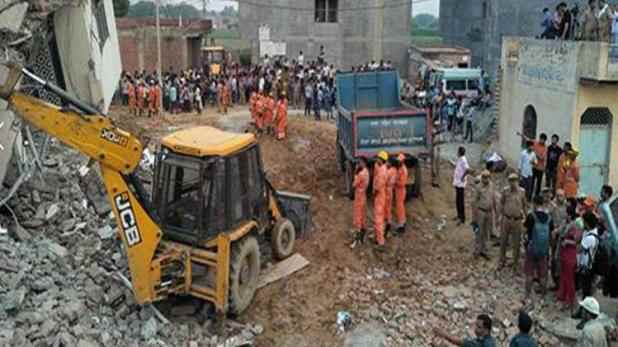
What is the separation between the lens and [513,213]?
1059 cm

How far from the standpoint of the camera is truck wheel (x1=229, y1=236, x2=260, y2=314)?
8914 mm

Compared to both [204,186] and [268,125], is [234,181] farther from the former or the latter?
[268,125]

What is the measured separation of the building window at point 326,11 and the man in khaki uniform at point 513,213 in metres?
24.5

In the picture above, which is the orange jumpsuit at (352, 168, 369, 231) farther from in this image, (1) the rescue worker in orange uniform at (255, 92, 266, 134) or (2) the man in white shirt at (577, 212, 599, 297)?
(1) the rescue worker in orange uniform at (255, 92, 266, 134)

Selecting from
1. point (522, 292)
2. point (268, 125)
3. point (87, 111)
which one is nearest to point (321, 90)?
point (268, 125)

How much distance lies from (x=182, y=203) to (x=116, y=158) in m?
1.23

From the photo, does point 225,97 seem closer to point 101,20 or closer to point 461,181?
point 101,20

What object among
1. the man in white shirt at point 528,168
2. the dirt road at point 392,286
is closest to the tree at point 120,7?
the dirt road at point 392,286

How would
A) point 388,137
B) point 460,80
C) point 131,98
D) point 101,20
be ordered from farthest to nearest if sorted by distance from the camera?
point 460,80 < point 131,98 < point 101,20 < point 388,137

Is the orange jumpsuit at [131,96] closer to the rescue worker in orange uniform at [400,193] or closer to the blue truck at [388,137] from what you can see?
the blue truck at [388,137]

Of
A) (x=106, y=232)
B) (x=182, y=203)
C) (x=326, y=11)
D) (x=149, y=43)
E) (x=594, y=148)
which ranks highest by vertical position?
(x=326, y=11)

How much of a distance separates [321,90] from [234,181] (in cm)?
1438

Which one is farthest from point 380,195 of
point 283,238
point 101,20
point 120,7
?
point 120,7

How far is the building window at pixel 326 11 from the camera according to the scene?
33.9 m
